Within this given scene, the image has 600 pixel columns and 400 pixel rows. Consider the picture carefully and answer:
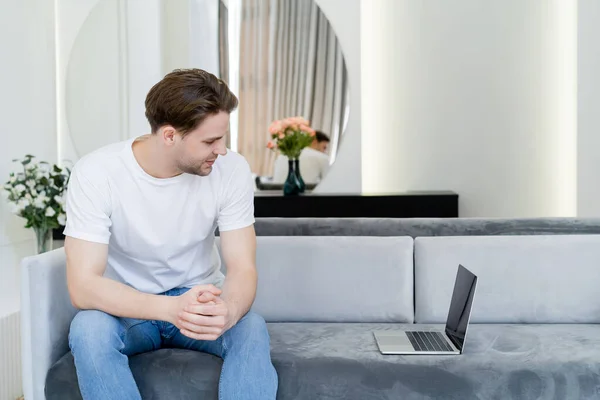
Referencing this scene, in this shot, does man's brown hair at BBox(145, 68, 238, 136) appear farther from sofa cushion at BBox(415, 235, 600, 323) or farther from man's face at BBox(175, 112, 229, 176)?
sofa cushion at BBox(415, 235, 600, 323)

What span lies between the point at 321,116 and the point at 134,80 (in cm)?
120

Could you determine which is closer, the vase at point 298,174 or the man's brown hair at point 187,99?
the man's brown hair at point 187,99

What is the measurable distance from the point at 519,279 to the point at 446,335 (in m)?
0.41

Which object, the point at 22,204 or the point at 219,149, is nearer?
the point at 219,149

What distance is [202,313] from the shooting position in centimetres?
179

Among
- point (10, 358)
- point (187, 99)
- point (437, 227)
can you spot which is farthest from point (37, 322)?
point (437, 227)

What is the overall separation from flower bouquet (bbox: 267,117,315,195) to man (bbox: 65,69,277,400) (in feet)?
7.77

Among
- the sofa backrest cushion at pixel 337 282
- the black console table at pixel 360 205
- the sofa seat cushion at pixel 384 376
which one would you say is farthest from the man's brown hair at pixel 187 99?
the black console table at pixel 360 205

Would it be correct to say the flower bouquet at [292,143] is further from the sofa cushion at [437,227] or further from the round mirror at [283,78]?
the sofa cushion at [437,227]

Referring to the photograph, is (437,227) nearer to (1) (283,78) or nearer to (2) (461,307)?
(2) (461,307)

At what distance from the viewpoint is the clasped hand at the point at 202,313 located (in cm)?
179

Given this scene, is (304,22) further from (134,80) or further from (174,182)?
(174,182)

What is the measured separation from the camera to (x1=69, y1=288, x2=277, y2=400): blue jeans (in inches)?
69.8

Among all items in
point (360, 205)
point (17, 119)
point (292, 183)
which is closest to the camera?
point (17, 119)
